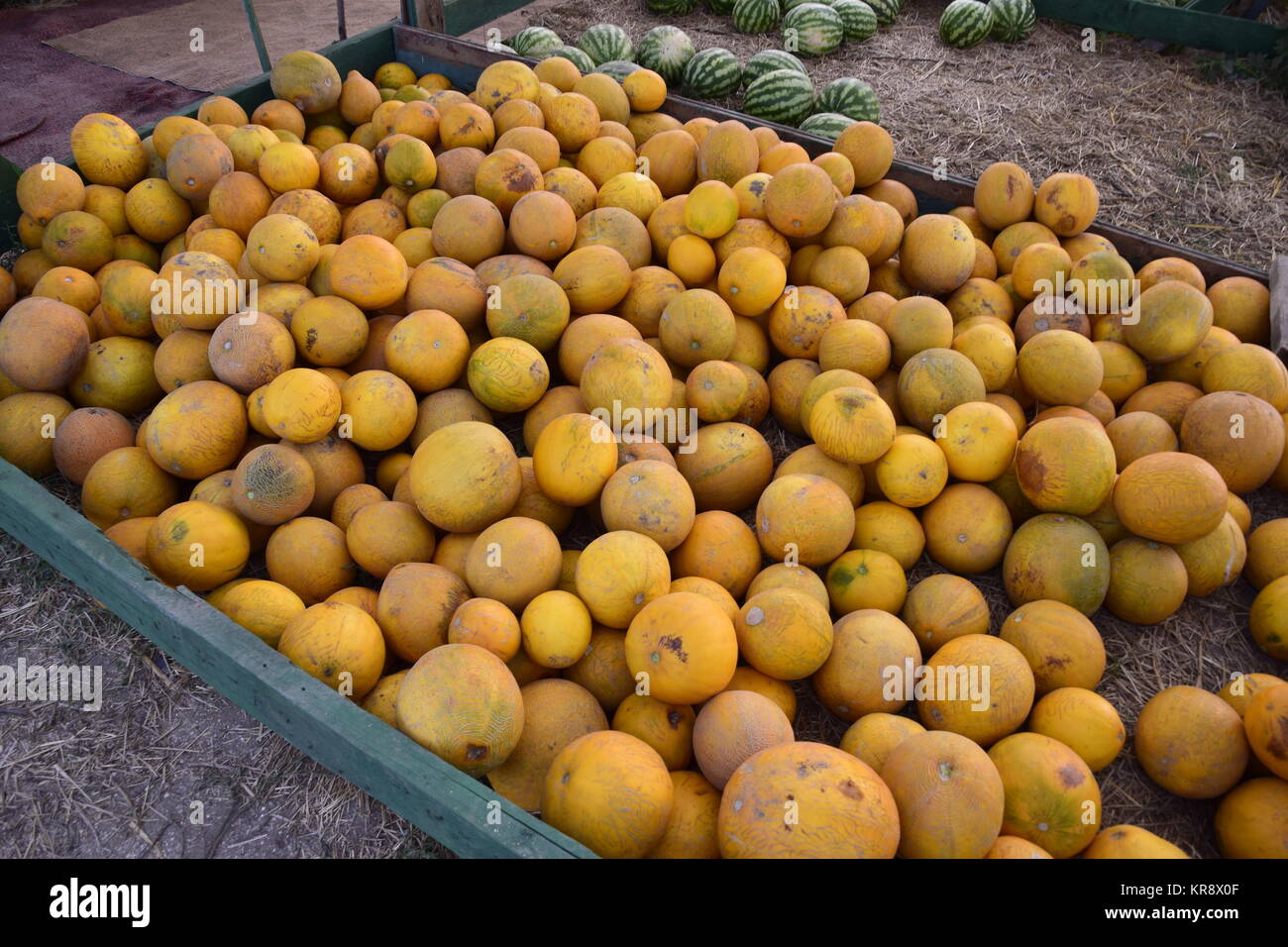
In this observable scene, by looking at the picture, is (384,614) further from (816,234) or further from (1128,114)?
(1128,114)

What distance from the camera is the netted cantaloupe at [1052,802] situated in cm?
209

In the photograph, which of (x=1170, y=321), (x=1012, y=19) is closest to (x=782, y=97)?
(x=1012, y=19)

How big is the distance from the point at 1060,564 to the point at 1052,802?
913 millimetres

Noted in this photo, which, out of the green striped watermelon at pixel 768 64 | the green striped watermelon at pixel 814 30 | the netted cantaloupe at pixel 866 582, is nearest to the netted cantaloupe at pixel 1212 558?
the netted cantaloupe at pixel 866 582

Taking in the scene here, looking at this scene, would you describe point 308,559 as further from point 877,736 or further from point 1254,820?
point 1254,820

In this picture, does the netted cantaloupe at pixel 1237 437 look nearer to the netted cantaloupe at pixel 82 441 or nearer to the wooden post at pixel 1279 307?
the wooden post at pixel 1279 307

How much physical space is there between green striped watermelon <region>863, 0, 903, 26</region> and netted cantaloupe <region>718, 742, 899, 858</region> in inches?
300

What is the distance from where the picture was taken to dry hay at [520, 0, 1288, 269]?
16.8 ft

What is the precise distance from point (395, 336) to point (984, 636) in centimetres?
239

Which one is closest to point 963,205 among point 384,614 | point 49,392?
point 384,614

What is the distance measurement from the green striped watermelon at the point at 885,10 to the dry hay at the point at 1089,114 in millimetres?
91

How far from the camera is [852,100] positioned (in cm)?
573

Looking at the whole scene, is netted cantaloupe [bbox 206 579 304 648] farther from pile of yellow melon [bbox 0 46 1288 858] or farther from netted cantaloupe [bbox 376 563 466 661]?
netted cantaloupe [bbox 376 563 466 661]

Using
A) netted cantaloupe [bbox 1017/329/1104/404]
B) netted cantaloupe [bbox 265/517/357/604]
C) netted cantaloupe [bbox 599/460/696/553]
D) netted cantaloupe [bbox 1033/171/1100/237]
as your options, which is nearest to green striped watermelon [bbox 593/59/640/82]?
netted cantaloupe [bbox 1033/171/1100/237]
